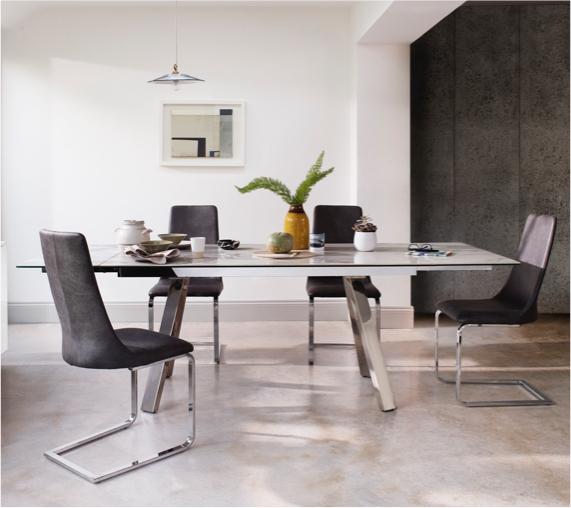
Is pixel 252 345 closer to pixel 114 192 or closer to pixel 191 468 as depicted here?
pixel 114 192

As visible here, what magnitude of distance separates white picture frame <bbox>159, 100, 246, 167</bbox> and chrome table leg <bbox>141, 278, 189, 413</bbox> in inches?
80.7

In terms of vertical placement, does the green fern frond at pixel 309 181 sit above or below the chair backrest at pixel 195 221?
above

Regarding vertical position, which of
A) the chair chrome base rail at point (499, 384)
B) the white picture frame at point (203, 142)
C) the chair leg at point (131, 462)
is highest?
the white picture frame at point (203, 142)

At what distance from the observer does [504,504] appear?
2.44 m

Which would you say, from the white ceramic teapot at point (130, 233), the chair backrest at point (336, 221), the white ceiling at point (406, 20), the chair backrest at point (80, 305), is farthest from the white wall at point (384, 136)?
the chair backrest at point (80, 305)

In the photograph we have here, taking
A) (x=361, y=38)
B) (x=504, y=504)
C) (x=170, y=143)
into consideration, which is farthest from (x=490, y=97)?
(x=504, y=504)

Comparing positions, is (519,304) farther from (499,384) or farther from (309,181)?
(309,181)

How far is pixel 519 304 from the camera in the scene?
3.87 meters

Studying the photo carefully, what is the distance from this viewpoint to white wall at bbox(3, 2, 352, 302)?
571cm

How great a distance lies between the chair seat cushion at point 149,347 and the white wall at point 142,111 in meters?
2.87

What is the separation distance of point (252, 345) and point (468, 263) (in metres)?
2.13

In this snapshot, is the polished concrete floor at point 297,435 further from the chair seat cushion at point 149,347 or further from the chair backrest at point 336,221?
the chair backrest at point 336,221

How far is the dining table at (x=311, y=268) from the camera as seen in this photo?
3191 millimetres

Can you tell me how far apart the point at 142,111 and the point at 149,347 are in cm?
337
